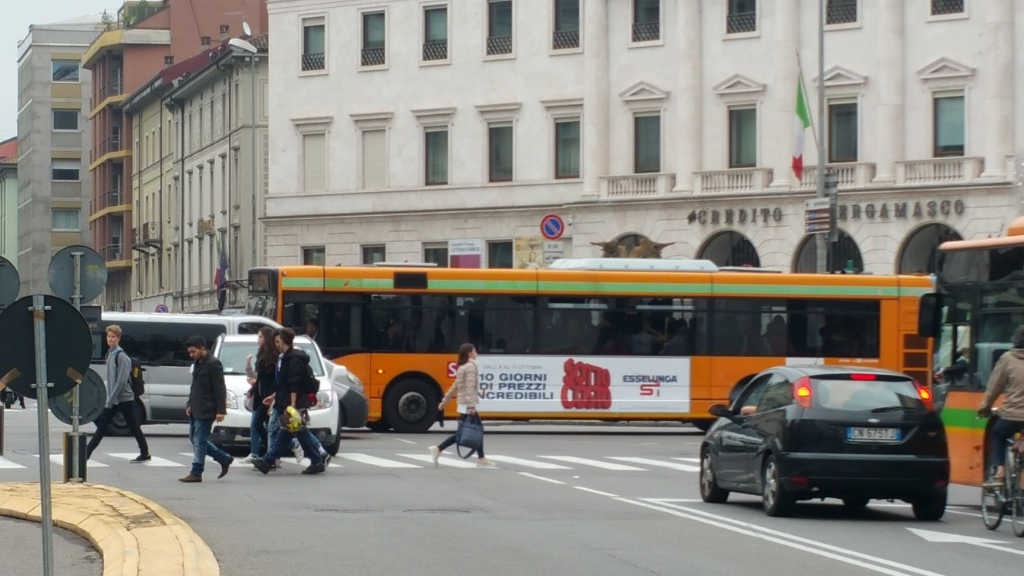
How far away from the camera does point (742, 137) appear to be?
5950 centimetres

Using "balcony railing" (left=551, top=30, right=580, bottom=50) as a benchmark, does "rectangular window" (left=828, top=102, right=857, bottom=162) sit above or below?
below

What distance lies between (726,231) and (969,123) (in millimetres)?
7439

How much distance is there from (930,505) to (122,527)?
24.1ft

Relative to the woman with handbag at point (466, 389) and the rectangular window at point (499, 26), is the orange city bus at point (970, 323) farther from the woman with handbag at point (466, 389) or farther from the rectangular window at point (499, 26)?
the rectangular window at point (499, 26)

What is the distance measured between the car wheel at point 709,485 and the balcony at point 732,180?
38.0 metres

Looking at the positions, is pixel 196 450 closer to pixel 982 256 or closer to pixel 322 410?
pixel 322 410

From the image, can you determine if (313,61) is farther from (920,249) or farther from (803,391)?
(803,391)

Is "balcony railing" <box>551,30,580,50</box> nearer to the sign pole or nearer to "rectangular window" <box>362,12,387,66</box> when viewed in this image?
"rectangular window" <box>362,12,387,66</box>

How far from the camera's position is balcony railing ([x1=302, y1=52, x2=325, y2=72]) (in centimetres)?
6688

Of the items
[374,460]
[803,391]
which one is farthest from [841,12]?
[803,391]

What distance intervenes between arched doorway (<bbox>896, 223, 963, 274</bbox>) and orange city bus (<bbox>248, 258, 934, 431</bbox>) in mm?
17872

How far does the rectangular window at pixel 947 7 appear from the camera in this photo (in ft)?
184

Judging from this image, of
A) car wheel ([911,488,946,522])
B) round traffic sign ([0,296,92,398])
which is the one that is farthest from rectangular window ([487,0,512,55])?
round traffic sign ([0,296,92,398])

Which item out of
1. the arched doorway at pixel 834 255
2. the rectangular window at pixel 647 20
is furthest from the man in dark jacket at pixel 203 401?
the rectangular window at pixel 647 20
